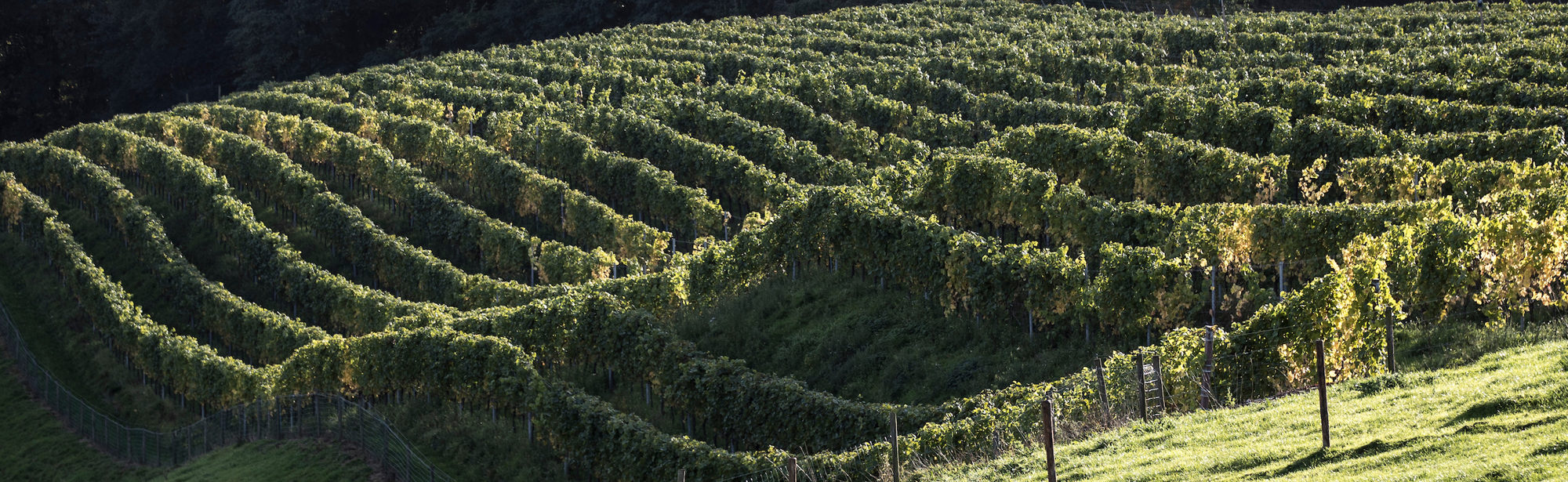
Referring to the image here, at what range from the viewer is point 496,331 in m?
27.2

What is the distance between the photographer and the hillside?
20.0m

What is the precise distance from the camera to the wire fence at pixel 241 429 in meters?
23.8

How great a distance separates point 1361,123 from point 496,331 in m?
21.9

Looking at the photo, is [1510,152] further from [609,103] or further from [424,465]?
[609,103]

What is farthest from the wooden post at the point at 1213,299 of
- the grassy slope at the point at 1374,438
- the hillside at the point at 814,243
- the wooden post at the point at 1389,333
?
the grassy slope at the point at 1374,438

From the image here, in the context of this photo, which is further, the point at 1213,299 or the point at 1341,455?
the point at 1213,299

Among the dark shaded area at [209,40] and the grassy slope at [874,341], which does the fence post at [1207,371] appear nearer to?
the grassy slope at [874,341]

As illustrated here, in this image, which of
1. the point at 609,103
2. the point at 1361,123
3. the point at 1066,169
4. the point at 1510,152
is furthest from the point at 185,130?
the point at 1510,152

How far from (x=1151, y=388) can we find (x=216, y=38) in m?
81.7

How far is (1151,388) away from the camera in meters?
17.0

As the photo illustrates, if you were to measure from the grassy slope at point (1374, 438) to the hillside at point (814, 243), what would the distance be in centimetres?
101

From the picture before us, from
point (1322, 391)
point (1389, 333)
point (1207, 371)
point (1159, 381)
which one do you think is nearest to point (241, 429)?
point (1159, 381)

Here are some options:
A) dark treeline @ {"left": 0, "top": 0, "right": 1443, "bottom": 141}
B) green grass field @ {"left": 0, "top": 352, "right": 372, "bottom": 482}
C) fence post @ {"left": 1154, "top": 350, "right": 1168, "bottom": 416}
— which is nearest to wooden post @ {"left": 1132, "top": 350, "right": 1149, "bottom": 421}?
fence post @ {"left": 1154, "top": 350, "right": 1168, "bottom": 416}

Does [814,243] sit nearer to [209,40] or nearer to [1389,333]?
[1389,333]
